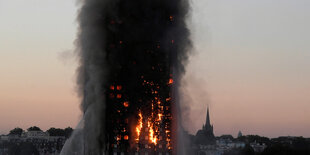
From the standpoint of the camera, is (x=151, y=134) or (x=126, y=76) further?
(x=126, y=76)

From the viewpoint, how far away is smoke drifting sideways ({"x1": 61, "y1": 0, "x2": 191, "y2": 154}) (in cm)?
9338

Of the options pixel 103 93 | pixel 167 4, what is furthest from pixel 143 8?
pixel 103 93

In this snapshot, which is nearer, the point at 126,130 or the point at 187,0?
the point at 126,130

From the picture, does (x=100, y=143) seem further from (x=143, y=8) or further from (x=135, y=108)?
(x=143, y=8)

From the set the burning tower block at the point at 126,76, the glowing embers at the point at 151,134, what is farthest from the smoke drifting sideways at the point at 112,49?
the glowing embers at the point at 151,134

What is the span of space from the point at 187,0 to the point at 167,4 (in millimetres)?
4936

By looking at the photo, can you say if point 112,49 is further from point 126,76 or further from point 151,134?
point 151,134

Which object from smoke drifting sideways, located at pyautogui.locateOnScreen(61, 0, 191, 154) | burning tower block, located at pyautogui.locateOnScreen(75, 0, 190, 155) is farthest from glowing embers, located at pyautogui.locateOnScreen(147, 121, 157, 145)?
smoke drifting sideways, located at pyautogui.locateOnScreen(61, 0, 191, 154)

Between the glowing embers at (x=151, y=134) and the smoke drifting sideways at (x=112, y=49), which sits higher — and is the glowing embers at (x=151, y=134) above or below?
below

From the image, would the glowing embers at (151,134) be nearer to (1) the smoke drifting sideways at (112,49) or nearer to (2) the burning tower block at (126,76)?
(2) the burning tower block at (126,76)

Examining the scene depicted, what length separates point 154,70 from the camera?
97188 mm

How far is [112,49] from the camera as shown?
9512cm

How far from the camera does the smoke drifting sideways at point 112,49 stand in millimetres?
93375

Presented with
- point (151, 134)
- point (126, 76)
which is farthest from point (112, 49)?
point (151, 134)
